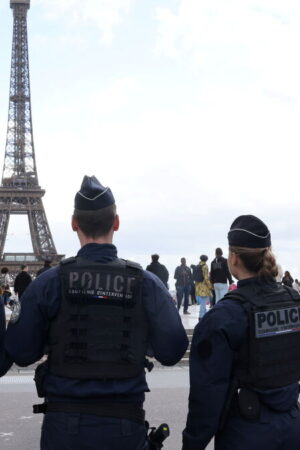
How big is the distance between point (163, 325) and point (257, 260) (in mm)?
519

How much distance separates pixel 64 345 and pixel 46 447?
419mm

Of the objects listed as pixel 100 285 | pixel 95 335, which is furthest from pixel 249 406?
pixel 100 285

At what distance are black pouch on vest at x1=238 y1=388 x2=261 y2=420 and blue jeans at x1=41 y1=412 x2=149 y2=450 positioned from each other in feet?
1.43

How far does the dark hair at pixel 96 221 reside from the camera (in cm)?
337

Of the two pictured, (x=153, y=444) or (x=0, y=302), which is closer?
(x=153, y=444)

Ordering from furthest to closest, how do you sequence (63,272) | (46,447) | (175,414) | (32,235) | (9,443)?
(32,235) < (175,414) < (9,443) < (63,272) < (46,447)

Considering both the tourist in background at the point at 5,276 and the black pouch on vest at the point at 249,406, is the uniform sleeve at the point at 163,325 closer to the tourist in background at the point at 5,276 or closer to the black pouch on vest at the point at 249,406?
the black pouch on vest at the point at 249,406

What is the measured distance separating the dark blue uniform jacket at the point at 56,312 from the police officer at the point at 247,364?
120 millimetres

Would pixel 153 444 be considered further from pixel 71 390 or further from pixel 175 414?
pixel 175 414

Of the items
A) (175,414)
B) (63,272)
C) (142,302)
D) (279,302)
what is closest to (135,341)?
(142,302)

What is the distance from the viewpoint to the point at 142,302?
3344mm

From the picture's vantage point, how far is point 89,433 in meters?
3.08

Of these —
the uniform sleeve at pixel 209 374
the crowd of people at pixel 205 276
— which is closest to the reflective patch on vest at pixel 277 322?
the uniform sleeve at pixel 209 374

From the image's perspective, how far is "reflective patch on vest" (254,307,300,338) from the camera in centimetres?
331
